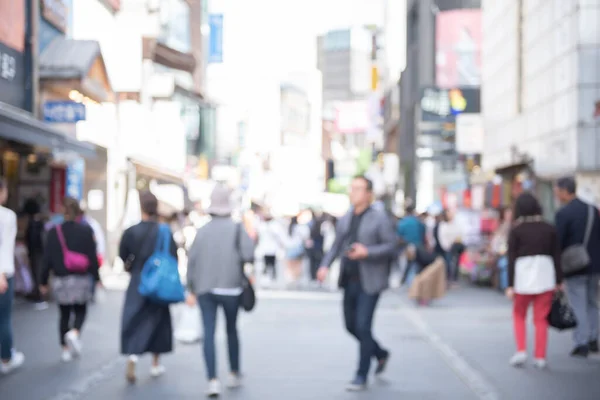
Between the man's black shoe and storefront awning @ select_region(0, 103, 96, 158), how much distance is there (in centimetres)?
833

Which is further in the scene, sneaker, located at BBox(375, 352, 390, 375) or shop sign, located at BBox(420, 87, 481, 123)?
shop sign, located at BBox(420, 87, 481, 123)

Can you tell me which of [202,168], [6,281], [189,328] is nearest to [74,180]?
[189,328]

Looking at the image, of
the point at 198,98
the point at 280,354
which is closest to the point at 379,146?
the point at 198,98

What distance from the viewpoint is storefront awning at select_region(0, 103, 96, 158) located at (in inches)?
597

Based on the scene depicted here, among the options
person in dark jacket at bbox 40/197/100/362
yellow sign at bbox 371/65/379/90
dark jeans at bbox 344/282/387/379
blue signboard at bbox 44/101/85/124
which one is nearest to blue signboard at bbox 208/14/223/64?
yellow sign at bbox 371/65/379/90

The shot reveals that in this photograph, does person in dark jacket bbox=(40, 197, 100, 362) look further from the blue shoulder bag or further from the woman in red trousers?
the woman in red trousers

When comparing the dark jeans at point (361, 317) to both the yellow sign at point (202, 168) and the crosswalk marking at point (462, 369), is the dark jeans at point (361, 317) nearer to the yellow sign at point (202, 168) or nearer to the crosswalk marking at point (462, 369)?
the crosswalk marking at point (462, 369)

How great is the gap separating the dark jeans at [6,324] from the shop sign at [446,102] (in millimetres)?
34154

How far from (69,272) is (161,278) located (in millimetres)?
1718

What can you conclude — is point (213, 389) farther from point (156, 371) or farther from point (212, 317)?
point (156, 371)

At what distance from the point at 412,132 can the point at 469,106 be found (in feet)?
72.4

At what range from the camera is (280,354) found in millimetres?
11016

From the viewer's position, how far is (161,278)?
8844 millimetres

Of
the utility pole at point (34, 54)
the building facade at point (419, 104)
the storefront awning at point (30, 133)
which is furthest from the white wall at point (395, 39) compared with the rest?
the storefront awning at point (30, 133)
